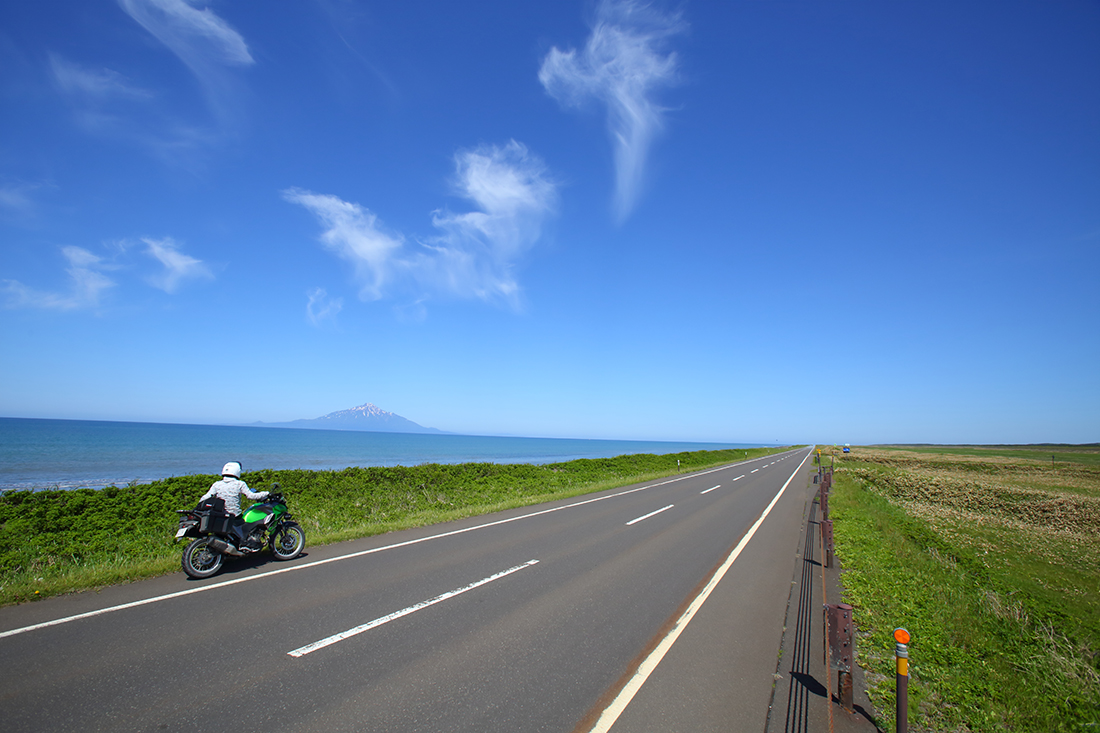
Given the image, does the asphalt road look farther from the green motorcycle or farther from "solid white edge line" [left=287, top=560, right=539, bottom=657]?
the green motorcycle

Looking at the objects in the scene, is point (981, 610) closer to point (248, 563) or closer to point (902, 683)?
point (902, 683)

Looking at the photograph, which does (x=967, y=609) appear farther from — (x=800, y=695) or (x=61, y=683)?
(x=61, y=683)

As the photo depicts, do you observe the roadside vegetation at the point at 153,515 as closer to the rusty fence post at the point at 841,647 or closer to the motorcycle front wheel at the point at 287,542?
the motorcycle front wheel at the point at 287,542

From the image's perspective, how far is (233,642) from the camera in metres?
5.20

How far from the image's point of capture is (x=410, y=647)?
5.18 m

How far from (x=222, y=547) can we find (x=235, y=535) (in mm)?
283

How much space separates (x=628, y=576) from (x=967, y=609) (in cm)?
557

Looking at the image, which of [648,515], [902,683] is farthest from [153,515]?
[902,683]

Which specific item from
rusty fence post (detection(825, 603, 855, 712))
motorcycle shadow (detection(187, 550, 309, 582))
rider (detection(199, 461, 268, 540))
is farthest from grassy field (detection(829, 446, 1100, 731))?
rider (detection(199, 461, 268, 540))

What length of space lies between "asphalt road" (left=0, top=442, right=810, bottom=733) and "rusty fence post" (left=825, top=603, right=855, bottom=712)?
699 mm

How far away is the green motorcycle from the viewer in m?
7.55

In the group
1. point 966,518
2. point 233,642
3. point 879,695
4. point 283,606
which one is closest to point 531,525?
point 283,606

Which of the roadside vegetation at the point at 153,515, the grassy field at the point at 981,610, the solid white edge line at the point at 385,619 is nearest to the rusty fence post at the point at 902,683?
the grassy field at the point at 981,610

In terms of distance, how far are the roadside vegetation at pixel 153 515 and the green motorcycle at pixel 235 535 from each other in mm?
796
